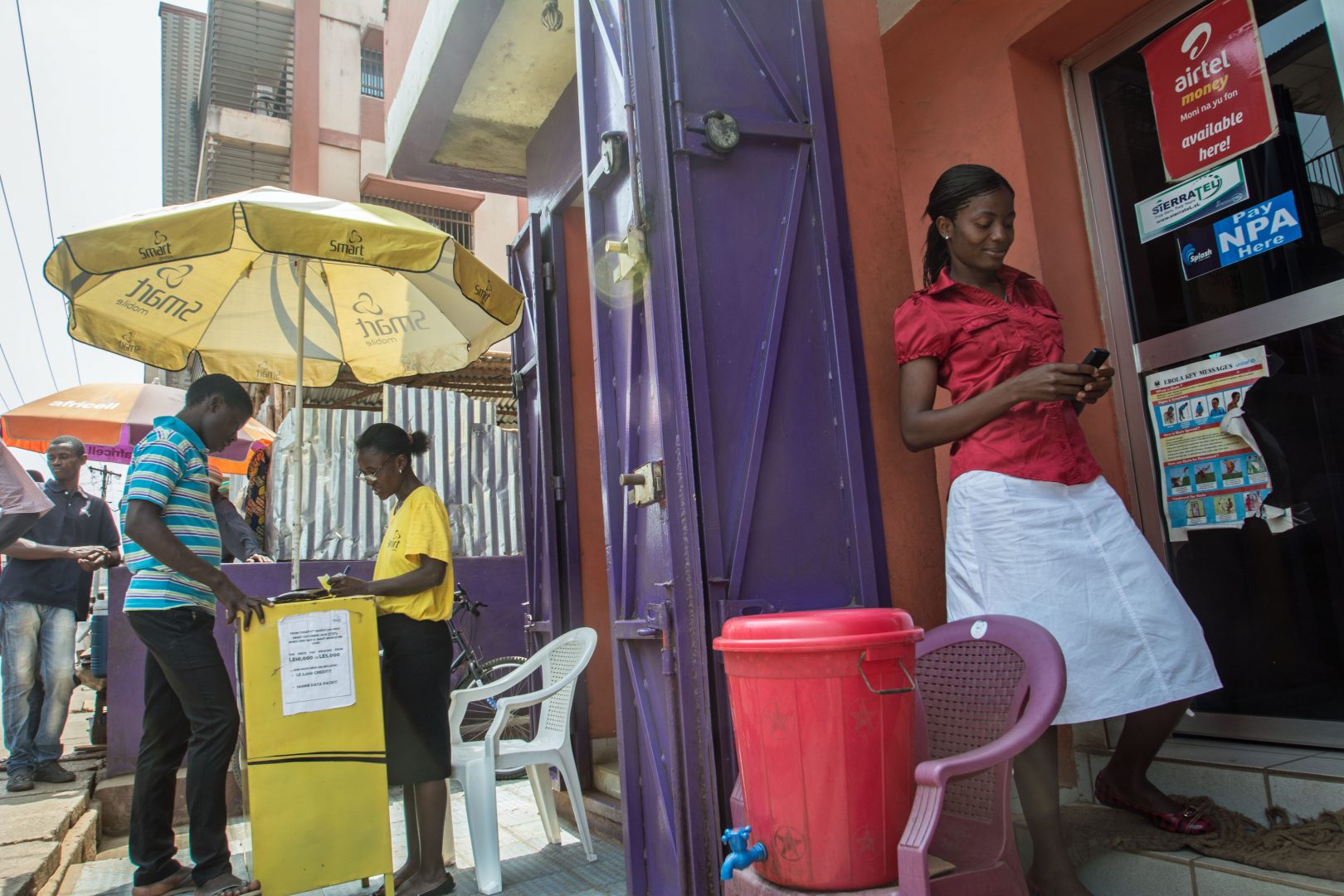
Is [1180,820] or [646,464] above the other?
[646,464]

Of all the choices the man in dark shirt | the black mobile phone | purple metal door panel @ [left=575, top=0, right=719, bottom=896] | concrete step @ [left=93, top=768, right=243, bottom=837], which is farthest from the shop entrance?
the man in dark shirt

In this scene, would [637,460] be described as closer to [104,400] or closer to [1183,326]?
[1183,326]

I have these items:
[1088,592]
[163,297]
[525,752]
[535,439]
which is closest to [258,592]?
[535,439]

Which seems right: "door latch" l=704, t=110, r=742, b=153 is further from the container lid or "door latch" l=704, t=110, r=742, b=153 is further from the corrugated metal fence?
the corrugated metal fence

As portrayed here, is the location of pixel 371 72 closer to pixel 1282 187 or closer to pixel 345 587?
pixel 345 587

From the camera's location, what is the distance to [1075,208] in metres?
3.78

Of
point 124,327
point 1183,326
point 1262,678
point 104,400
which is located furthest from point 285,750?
point 104,400

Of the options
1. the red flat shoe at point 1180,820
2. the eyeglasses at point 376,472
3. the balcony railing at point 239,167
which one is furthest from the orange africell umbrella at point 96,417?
the balcony railing at point 239,167

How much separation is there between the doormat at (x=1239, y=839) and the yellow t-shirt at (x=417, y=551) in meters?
2.51

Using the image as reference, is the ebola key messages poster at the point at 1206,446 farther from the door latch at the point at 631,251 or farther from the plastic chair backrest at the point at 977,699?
the door latch at the point at 631,251

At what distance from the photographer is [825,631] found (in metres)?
2.01

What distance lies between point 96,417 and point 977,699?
7.96m

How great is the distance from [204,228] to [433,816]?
8.41ft

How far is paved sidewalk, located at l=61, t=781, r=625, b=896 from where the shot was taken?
387cm
